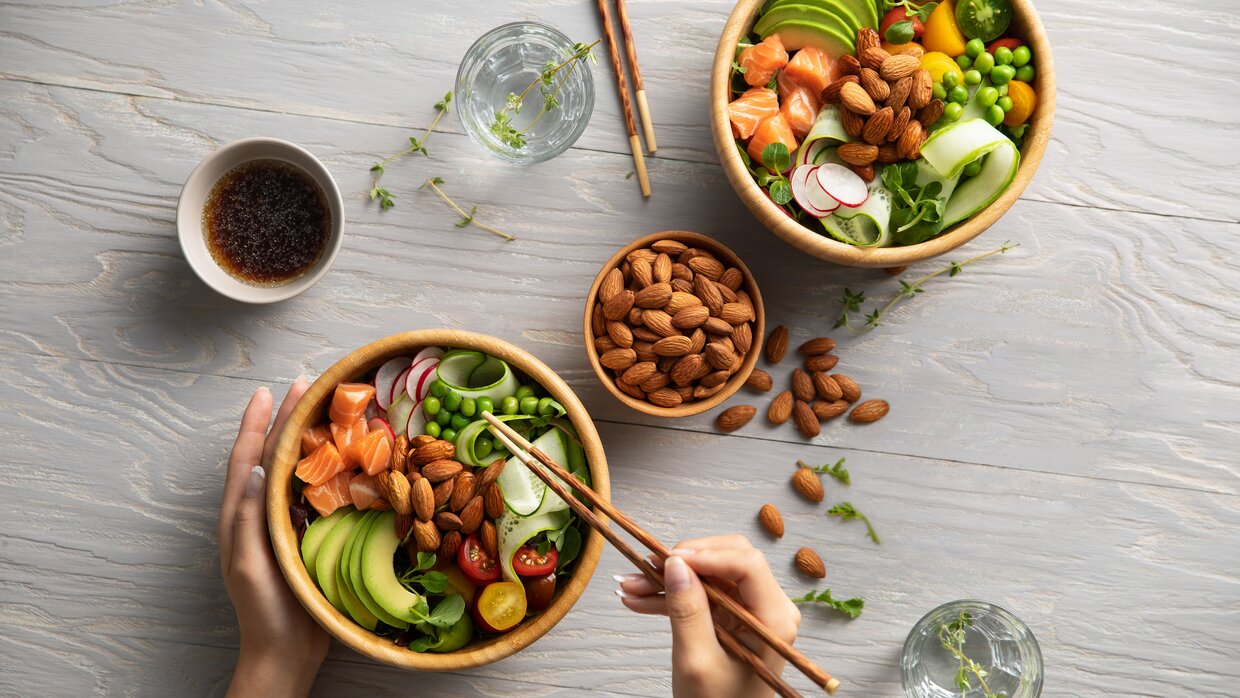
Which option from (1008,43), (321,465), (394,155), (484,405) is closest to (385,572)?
(321,465)

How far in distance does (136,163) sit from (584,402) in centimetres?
98

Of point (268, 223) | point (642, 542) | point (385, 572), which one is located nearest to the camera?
point (642, 542)

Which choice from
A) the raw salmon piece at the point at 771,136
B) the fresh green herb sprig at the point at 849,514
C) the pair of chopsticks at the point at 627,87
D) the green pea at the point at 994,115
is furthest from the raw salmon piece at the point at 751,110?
the fresh green herb sprig at the point at 849,514

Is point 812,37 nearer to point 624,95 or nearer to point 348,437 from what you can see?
point 624,95

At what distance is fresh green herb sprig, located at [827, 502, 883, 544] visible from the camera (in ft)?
5.36

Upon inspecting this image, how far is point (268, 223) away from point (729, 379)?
894 mm

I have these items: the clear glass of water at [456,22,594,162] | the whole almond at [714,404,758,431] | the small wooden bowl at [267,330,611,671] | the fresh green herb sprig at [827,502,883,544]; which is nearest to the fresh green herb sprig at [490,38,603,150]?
the clear glass of water at [456,22,594,162]

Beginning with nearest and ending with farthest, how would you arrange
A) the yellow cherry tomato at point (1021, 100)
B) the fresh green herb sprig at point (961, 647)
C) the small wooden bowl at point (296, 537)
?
the small wooden bowl at point (296, 537)
the yellow cherry tomato at point (1021, 100)
the fresh green herb sprig at point (961, 647)

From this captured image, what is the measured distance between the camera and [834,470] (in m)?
1.63

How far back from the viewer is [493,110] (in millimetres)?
1631

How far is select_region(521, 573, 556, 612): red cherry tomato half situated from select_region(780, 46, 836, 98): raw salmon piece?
943 mm

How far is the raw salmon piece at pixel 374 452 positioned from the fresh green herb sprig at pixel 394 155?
1.61 feet

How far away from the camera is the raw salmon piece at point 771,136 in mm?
1430

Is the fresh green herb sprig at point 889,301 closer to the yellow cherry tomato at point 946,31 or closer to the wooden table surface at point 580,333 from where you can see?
the wooden table surface at point 580,333
